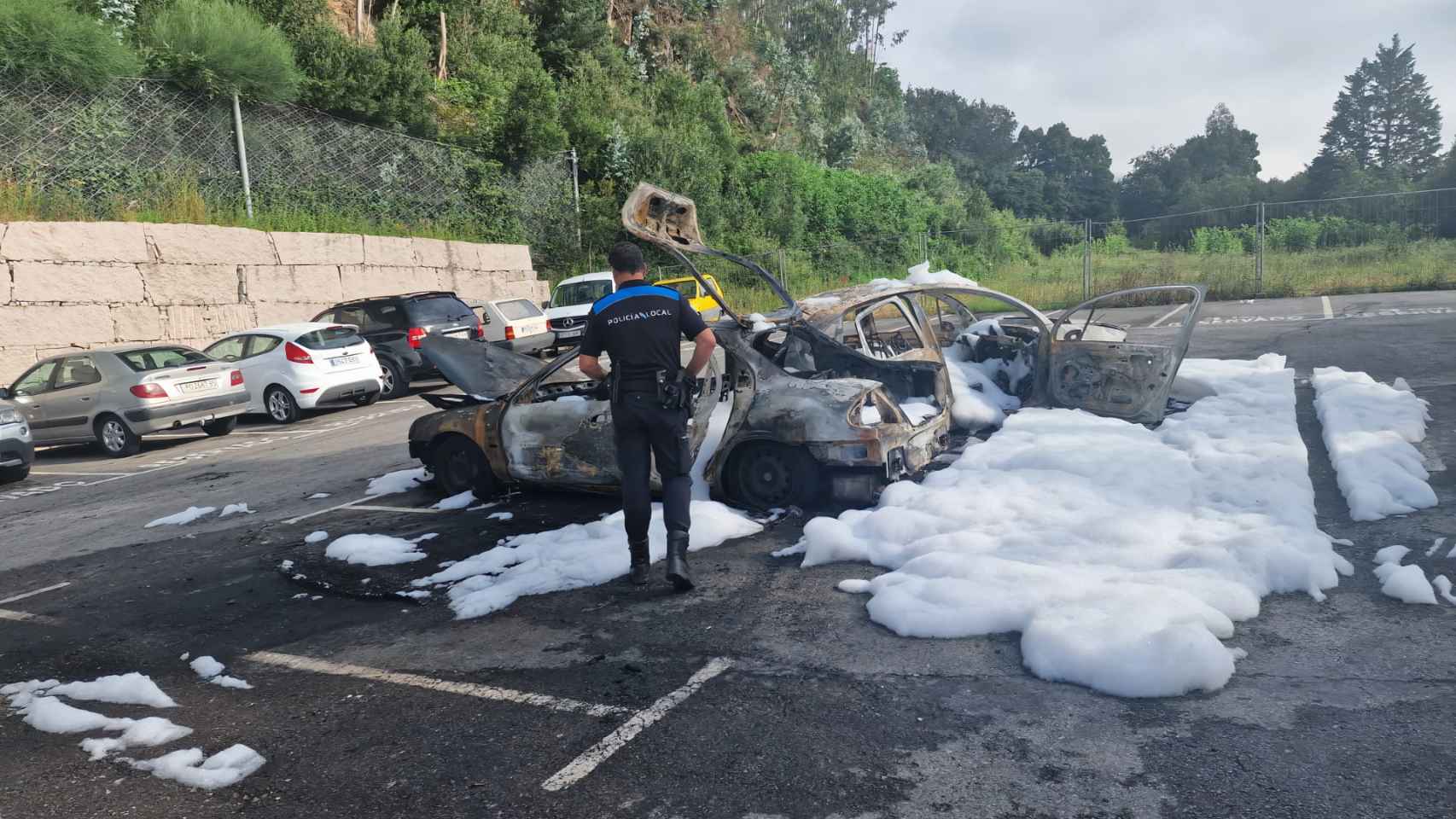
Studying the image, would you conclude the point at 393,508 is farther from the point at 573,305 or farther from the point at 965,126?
the point at 965,126

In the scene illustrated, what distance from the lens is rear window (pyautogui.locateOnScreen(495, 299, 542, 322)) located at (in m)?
18.9

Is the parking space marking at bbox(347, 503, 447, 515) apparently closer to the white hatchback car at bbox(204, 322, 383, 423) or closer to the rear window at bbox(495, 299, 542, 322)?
the white hatchback car at bbox(204, 322, 383, 423)

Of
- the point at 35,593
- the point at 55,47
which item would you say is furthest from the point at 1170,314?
the point at 55,47

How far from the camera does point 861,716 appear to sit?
364 centimetres

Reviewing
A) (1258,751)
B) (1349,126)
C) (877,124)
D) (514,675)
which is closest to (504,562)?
(514,675)

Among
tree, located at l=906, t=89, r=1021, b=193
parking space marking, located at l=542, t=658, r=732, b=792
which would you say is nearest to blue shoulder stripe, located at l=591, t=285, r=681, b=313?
parking space marking, located at l=542, t=658, r=732, b=792

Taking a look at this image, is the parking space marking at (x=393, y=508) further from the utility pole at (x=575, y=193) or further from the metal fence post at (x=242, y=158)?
the utility pole at (x=575, y=193)

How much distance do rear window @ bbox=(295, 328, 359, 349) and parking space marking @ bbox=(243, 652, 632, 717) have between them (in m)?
10.4

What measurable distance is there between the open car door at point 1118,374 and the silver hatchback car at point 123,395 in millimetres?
10501

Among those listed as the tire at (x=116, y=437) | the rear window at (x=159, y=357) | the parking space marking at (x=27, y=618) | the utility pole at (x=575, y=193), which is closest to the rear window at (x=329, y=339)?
the rear window at (x=159, y=357)

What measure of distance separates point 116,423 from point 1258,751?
43.4 ft

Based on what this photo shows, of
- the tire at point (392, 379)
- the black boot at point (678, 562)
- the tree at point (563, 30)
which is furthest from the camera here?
the tree at point (563, 30)

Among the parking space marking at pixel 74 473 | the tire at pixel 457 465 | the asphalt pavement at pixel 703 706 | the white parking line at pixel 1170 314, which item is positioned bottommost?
the asphalt pavement at pixel 703 706

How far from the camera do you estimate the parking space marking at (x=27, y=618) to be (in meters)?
5.55
